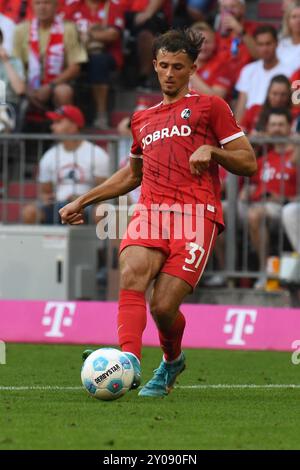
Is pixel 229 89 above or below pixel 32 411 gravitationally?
above

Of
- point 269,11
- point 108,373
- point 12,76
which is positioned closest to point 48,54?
point 12,76

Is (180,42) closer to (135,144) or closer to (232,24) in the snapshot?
(135,144)

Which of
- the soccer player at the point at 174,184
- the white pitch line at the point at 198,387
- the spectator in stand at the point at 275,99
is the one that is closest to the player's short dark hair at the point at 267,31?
the spectator in stand at the point at 275,99

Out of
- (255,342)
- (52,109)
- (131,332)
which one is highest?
(52,109)

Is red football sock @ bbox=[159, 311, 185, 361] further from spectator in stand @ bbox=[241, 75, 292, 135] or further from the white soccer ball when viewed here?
spectator in stand @ bbox=[241, 75, 292, 135]

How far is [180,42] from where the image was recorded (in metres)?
8.76

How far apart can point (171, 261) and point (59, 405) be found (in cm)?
121

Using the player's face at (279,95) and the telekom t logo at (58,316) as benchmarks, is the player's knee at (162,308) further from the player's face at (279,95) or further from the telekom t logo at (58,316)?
the player's face at (279,95)

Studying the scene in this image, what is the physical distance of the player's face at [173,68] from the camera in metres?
8.73

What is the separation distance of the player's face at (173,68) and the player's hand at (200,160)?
1.99ft

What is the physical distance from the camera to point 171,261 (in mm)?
8734

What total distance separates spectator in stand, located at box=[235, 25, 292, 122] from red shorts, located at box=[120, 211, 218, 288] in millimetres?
8213
